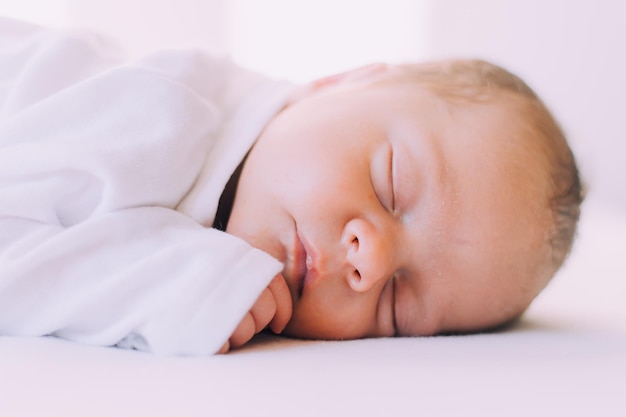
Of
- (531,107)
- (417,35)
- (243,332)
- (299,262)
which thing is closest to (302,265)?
(299,262)

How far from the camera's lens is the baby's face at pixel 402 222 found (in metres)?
0.89

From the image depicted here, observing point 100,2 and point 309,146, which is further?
point 100,2

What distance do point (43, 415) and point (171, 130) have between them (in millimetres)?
477

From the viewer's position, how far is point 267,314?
2.77 ft

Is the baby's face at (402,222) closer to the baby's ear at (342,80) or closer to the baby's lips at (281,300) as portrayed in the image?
the baby's lips at (281,300)

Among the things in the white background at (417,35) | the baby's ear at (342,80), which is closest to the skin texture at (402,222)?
the baby's ear at (342,80)

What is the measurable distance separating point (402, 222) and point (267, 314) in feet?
0.60

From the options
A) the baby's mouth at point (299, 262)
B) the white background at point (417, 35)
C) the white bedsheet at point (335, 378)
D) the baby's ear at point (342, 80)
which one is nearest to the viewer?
the white bedsheet at point (335, 378)

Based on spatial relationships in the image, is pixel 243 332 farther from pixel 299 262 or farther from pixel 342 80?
pixel 342 80

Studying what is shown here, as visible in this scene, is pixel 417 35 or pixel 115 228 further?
pixel 417 35

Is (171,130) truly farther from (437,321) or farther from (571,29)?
(571,29)

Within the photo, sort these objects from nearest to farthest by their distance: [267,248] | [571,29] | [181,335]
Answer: [181,335]
[267,248]
[571,29]

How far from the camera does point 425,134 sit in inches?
37.3

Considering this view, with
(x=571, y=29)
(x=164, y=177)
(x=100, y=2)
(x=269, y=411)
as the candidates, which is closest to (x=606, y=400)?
(x=269, y=411)
